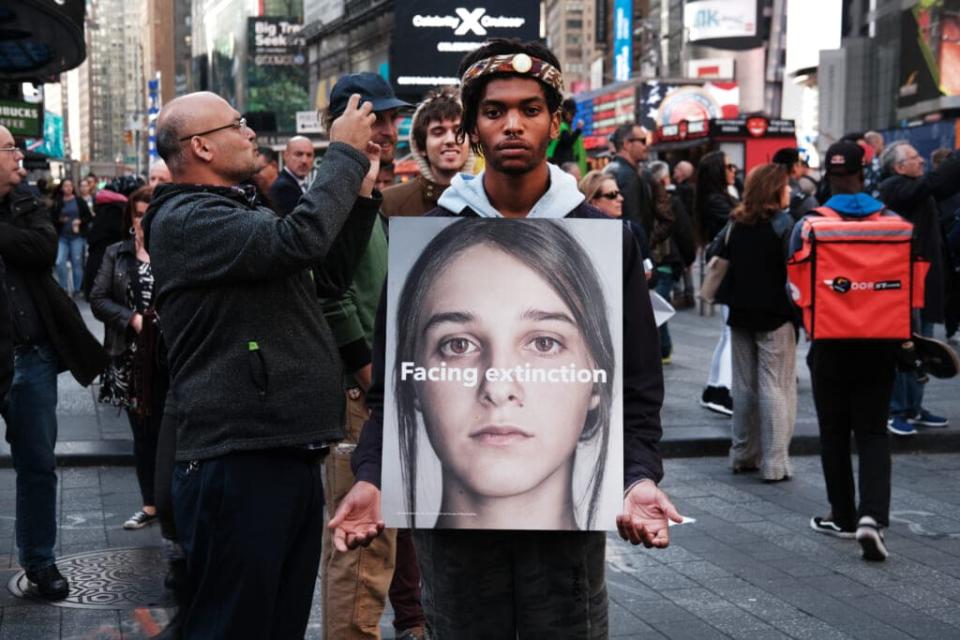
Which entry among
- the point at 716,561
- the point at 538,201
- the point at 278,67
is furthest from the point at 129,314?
the point at 278,67

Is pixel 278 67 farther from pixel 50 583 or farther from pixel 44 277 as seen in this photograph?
pixel 50 583

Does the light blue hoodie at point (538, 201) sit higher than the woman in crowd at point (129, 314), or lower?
higher

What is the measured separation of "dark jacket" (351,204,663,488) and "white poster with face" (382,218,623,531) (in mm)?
91

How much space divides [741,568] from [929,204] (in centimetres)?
470

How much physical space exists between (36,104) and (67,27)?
5.29 meters

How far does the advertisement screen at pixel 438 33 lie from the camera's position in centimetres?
1245

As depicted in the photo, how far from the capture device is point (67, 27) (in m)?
14.3

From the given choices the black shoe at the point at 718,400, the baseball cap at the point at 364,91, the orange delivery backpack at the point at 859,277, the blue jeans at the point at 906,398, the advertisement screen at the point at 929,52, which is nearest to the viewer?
the baseball cap at the point at 364,91

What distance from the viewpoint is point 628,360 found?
3.15 m

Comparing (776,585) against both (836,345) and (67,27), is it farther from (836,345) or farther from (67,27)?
(67,27)

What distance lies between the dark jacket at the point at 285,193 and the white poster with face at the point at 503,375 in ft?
9.86

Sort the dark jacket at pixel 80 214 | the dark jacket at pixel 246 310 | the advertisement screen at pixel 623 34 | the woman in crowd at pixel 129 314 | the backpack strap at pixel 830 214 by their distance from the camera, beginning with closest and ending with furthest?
the dark jacket at pixel 246 310 → the backpack strap at pixel 830 214 → the woman in crowd at pixel 129 314 → the dark jacket at pixel 80 214 → the advertisement screen at pixel 623 34

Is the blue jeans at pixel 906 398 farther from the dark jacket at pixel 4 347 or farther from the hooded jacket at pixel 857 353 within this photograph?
the dark jacket at pixel 4 347

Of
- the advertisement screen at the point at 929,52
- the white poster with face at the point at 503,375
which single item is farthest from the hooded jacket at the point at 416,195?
the advertisement screen at the point at 929,52
